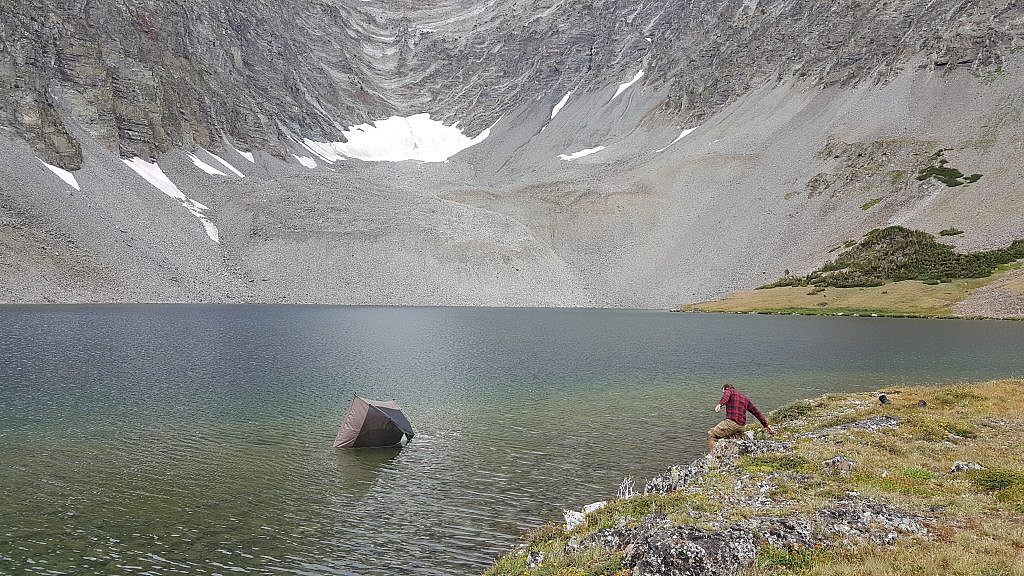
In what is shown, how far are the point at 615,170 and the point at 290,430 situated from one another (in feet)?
455

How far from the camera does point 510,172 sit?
18088cm

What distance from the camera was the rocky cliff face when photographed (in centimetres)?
11212

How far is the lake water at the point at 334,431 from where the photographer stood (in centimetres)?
1329

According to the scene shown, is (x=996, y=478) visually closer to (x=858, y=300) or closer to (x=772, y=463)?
(x=772, y=463)

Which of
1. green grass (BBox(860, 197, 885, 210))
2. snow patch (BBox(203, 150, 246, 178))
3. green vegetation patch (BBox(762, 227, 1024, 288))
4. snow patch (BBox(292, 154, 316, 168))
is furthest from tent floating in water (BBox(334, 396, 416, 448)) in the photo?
snow patch (BBox(292, 154, 316, 168))

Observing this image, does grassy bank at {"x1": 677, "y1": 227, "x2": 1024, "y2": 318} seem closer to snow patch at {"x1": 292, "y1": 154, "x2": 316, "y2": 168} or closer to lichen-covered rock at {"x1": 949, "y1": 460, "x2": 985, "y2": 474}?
lichen-covered rock at {"x1": 949, "y1": 460, "x2": 985, "y2": 474}

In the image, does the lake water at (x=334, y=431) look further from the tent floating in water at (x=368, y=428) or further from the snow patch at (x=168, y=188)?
the snow patch at (x=168, y=188)

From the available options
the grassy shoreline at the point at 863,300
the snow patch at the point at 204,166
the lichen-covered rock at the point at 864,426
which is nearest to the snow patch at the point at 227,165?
the snow patch at the point at 204,166

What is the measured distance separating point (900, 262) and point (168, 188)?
137379mm

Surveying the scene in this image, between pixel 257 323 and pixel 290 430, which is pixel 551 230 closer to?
pixel 257 323

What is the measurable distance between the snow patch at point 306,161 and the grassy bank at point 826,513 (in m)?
175

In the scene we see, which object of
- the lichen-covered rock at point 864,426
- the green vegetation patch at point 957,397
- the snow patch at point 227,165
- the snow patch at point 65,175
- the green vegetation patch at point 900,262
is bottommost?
the lichen-covered rock at point 864,426

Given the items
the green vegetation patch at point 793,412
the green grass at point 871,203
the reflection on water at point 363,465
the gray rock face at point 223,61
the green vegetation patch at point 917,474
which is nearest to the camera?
the green vegetation patch at point 917,474

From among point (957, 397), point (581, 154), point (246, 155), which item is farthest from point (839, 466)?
point (246, 155)
